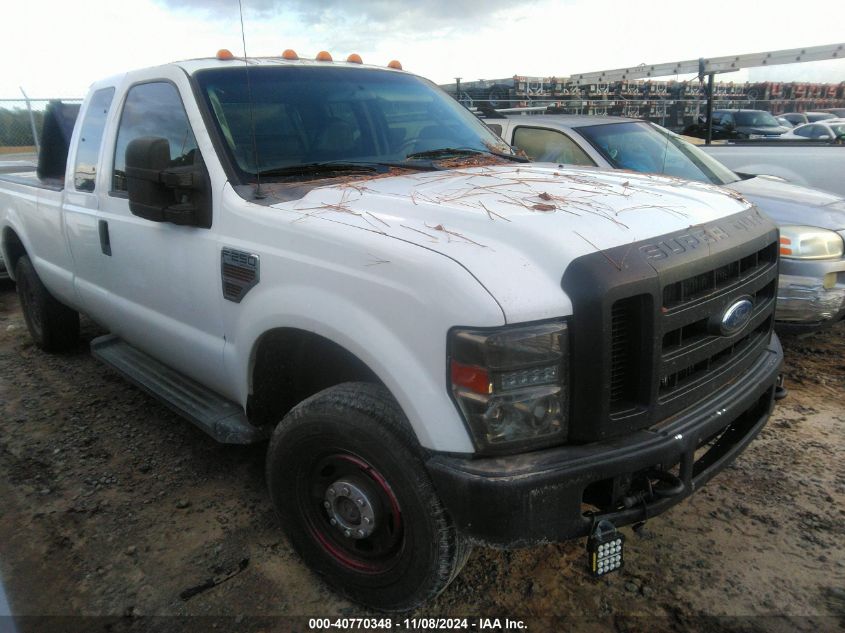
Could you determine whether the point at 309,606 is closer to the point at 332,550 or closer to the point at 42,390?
the point at 332,550

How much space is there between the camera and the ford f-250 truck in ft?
6.21

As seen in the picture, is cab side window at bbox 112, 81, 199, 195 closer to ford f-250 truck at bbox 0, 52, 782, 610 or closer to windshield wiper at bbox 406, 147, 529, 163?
ford f-250 truck at bbox 0, 52, 782, 610

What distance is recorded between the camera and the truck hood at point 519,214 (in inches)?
75.1

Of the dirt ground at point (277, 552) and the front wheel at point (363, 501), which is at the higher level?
the front wheel at point (363, 501)

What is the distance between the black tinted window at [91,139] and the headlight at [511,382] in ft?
9.53

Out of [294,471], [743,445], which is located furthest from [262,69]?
[743,445]

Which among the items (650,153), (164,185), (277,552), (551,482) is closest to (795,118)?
(650,153)

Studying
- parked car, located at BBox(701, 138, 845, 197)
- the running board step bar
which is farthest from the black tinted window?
parked car, located at BBox(701, 138, 845, 197)

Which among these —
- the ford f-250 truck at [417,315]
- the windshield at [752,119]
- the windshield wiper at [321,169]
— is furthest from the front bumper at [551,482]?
the windshield at [752,119]

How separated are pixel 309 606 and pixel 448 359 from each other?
1.27 metres

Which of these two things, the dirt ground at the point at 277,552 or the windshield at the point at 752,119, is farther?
the windshield at the point at 752,119

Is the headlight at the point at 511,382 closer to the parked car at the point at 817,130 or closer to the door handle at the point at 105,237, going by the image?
the door handle at the point at 105,237

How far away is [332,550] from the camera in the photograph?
2.49 metres

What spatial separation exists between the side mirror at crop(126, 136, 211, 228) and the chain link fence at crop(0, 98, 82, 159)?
1355cm
